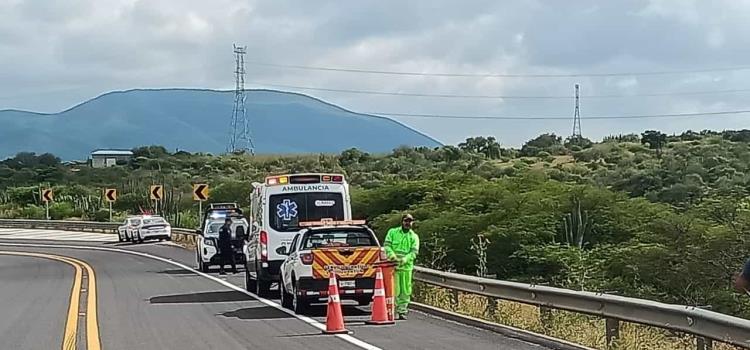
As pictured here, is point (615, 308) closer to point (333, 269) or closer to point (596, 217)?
point (333, 269)

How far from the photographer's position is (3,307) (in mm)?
23234

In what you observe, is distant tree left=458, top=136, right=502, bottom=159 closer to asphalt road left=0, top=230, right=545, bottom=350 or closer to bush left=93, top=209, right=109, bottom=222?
bush left=93, top=209, right=109, bottom=222

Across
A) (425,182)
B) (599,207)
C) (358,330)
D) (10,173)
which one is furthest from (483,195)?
(10,173)

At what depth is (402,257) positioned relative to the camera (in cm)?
1805

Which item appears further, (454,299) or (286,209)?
(286,209)

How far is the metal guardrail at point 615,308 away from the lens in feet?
36.2

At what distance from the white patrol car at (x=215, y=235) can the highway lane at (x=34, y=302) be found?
374 centimetres

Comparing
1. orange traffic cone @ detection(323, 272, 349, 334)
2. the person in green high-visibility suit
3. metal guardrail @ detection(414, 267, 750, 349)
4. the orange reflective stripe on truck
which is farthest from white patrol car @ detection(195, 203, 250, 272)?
orange traffic cone @ detection(323, 272, 349, 334)

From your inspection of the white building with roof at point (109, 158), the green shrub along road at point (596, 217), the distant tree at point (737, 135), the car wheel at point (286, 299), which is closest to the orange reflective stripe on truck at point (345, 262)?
the car wheel at point (286, 299)

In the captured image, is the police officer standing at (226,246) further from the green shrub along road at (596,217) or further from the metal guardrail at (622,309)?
the metal guardrail at (622,309)

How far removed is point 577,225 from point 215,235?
10.1 metres

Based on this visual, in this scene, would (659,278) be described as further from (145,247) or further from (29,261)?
(145,247)

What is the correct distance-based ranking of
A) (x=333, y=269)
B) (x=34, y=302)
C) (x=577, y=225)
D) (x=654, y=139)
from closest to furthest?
(x=333, y=269) → (x=34, y=302) → (x=577, y=225) → (x=654, y=139)

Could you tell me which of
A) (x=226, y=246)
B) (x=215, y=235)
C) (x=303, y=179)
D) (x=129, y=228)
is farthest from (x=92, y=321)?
(x=129, y=228)
